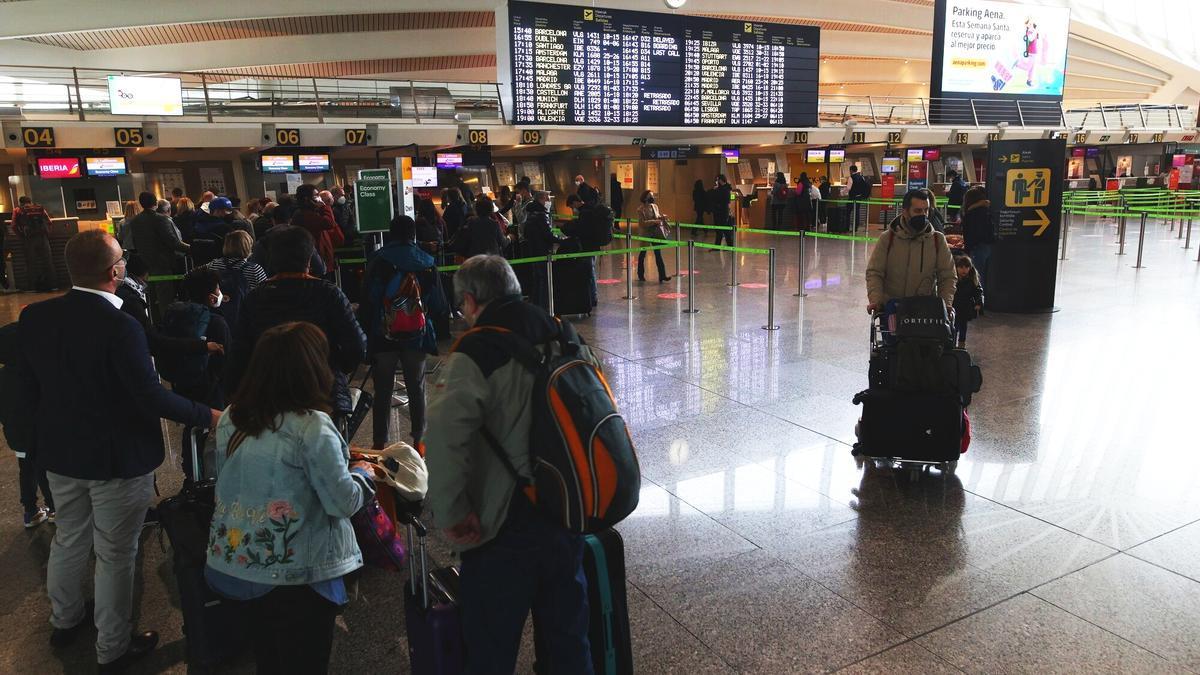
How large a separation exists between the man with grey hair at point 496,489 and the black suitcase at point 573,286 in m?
8.25

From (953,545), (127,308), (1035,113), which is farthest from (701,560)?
(1035,113)

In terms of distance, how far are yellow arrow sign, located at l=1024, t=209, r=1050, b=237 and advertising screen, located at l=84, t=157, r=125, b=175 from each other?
1616 centimetres

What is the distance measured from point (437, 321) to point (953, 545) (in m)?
6.54

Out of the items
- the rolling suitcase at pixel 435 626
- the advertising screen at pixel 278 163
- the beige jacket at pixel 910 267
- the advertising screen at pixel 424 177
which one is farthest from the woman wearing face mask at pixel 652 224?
the rolling suitcase at pixel 435 626

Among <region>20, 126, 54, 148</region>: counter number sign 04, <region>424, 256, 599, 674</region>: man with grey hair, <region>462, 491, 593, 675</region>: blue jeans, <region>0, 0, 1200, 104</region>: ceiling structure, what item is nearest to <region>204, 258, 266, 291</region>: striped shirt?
<region>424, 256, 599, 674</region>: man with grey hair

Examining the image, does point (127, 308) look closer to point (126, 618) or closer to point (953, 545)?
point (126, 618)

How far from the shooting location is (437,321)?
31.1 feet

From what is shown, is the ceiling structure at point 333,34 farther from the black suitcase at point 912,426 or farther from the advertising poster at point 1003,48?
the black suitcase at point 912,426

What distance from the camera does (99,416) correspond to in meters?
3.07

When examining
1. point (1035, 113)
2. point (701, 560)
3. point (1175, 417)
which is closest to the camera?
point (701, 560)

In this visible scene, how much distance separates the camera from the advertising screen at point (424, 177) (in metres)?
15.4

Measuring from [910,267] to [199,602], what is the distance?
5.07 metres

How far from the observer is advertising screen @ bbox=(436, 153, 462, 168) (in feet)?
63.8

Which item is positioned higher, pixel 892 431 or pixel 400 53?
pixel 400 53
